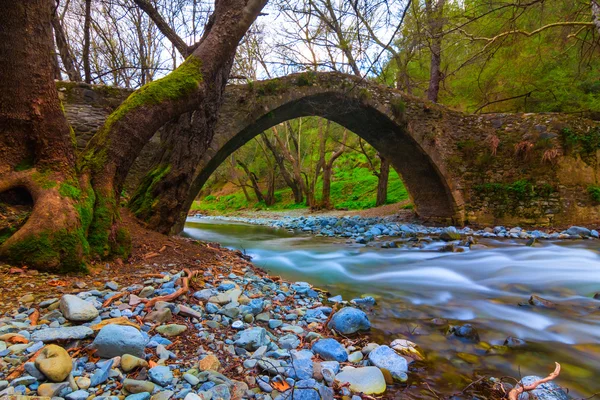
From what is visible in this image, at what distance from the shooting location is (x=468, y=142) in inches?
354

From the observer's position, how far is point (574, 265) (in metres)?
4.75

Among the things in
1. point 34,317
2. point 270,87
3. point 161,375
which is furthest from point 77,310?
point 270,87

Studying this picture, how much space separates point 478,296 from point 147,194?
4402mm

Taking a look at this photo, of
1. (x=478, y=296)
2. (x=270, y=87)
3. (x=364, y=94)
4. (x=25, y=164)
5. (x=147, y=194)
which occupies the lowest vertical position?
(x=478, y=296)

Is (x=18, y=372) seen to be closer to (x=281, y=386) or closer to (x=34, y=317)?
(x=34, y=317)

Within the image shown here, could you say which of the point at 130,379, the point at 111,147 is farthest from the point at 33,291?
the point at 111,147

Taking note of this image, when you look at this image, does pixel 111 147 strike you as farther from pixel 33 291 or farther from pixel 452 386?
pixel 452 386

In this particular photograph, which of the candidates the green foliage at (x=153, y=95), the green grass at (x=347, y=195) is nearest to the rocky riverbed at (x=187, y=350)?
the green foliage at (x=153, y=95)

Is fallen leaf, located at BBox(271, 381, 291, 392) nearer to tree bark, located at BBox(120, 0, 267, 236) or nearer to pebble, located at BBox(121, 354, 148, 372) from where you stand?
pebble, located at BBox(121, 354, 148, 372)

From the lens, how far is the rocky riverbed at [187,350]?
1.20m

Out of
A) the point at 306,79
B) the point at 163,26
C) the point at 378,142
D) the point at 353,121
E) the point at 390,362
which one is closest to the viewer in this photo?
the point at 390,362

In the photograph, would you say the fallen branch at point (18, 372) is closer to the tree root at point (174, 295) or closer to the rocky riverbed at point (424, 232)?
the tree root at point (174, 295)

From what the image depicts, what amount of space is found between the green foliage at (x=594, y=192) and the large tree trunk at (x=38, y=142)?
35.4 ft

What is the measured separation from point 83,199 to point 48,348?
1.77 meters
